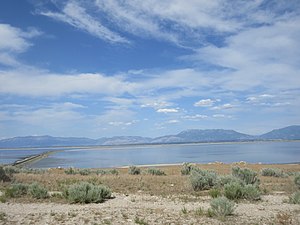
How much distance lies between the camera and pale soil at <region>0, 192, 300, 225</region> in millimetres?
10180

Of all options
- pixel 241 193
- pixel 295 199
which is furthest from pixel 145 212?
pixel 295 199

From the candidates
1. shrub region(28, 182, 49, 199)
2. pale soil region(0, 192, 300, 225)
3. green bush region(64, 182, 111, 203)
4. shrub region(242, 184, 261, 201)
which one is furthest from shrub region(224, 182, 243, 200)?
shrub region(28, 182, 49, 199)

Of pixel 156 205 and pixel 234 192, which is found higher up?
pixel 234 192

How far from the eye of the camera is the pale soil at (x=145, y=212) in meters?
10.2

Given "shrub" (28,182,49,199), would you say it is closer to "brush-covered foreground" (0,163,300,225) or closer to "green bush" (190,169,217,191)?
"brush-covered foreground" (0,163,300,225)

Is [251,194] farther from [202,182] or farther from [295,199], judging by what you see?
[202,182]

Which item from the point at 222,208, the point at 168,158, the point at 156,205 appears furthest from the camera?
the point at 168,158

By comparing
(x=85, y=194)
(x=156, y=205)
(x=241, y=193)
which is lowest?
(x=156, y=205)

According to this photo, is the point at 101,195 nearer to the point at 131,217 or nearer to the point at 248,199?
the point at 131,217

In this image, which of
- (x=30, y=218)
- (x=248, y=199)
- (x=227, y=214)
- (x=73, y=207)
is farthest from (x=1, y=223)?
(x=248, y=199)

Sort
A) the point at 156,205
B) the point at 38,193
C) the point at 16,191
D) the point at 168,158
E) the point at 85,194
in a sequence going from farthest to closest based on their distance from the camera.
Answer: the point at 168,158, the point at 16,191, the point at 38,193, the point at 85,194, the point at 156,205

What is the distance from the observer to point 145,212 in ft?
37.9

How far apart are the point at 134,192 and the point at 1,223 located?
7.58m

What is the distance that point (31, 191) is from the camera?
Result: 1489cm
